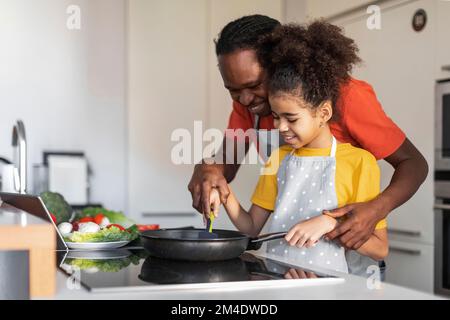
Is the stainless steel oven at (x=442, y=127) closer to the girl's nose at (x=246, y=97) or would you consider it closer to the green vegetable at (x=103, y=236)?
the girl's nose at (x=246, y=97)

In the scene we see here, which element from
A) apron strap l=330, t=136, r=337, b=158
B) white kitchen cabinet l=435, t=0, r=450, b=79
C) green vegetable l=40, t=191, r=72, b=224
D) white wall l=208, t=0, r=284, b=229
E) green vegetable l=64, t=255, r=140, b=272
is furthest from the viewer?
white wall l=208, t=0, r=284, b=229

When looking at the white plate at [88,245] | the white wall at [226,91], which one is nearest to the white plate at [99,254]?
the white plate at [88,245]

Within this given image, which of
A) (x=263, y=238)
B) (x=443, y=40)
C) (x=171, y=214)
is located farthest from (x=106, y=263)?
(x=171, y=214)

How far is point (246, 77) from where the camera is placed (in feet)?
4.53

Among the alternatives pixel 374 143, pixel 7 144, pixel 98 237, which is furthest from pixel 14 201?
pixel 7 144

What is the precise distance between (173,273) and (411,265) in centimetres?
179

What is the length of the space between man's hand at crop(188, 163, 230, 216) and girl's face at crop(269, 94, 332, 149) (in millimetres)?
205

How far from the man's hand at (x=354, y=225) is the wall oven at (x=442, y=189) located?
1187 mm

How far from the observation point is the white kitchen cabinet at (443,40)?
2293 millimetres

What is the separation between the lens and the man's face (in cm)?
138

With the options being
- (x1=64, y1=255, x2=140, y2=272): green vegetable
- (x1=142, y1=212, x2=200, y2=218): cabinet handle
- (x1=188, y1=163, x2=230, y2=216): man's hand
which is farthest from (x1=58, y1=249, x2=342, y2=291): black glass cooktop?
(x1=142, y1=212, x2=200, y2=218): cabinet handle

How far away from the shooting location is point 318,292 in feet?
2.64

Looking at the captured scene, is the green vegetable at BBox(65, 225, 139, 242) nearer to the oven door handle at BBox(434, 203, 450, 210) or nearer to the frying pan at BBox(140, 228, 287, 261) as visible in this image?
the frying pan at BBox(140, 228, 287, 261)
